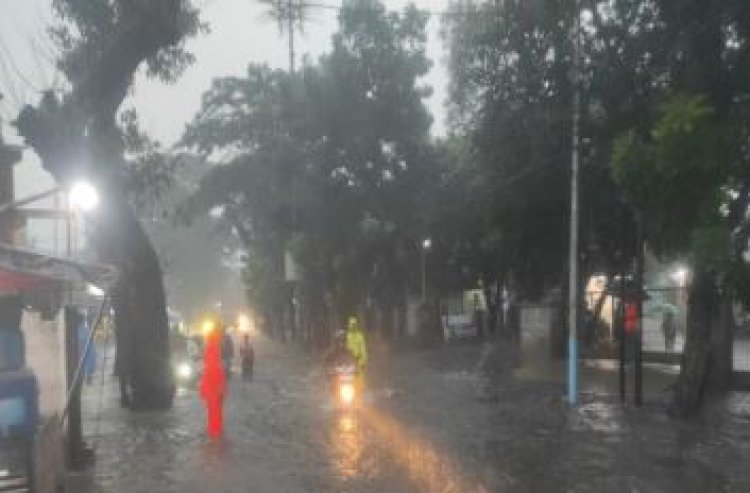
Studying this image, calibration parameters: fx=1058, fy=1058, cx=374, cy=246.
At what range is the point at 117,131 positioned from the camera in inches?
850

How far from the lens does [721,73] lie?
1593 cm

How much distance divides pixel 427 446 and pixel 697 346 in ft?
16.8

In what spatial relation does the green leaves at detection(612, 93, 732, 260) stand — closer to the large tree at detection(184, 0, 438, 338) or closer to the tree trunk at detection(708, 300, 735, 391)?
the tree trunk at detection(708, 300, 735, 391)

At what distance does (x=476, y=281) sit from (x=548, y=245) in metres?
22.4

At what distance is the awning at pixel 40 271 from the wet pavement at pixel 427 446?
2.61m

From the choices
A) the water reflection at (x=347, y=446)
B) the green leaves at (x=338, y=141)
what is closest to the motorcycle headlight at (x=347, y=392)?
the water reflection at (x=347, y=446)

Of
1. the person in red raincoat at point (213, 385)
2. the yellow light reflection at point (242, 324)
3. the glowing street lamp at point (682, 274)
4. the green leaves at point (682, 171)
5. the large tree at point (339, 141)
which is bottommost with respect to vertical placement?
the yellow light reflection at point (242, 324)

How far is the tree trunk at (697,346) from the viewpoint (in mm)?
17062

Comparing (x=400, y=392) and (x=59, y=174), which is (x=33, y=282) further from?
(x=400, y=392)

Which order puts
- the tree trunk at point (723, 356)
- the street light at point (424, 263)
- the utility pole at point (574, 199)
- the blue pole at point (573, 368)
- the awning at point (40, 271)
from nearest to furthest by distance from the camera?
the awning at point (40, 271) → the utility pole at point (574, 199) → the blue pole at point (573, 368) → the tree trunk at point (723, 356) → the street light at point (424, 263)

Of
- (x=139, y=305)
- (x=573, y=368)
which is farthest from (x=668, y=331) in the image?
(x=139, y=305)

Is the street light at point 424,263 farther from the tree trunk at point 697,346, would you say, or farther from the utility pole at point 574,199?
the tree trunk at point 697,346

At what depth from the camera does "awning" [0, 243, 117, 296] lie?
10.5 meters

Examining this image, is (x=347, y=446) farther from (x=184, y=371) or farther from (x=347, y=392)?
(x=184, y=371)
